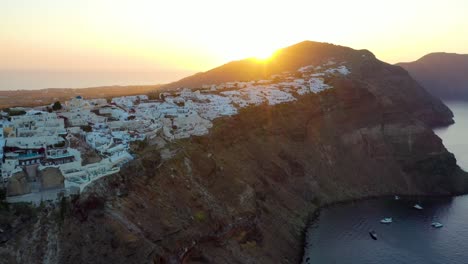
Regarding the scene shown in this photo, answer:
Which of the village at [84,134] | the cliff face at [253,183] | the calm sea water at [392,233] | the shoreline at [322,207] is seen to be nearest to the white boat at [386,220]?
the calm sea water at [392,233]

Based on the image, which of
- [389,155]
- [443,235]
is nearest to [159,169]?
[443,235]

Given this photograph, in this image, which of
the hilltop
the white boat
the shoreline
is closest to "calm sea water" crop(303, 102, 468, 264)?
the shoreline

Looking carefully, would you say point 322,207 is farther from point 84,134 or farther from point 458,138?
point 458,138

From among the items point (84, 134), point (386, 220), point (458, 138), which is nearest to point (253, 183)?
point (386, 220)

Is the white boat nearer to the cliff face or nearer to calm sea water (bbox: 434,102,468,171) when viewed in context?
the cliff face

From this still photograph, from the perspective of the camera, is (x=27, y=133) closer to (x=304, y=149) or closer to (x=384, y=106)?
(x=304, y=149)
